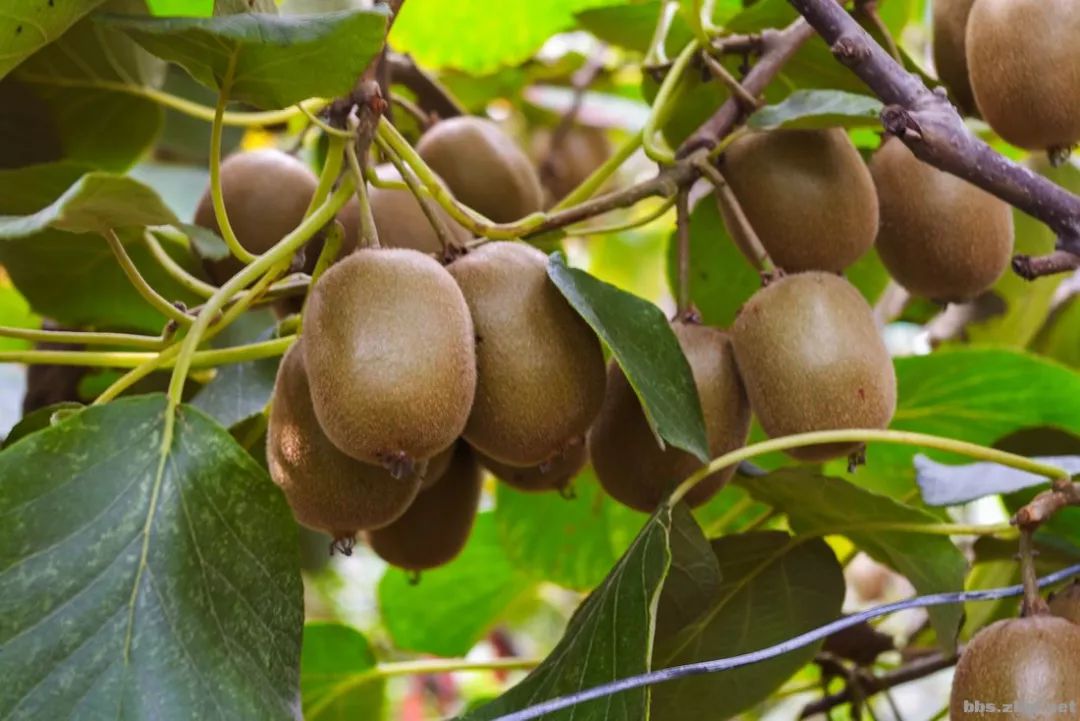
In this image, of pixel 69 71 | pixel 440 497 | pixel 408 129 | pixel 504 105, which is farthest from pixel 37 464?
pixel 504 105

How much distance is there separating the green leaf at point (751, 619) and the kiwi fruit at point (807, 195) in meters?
0.21

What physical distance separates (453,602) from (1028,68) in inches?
37.4

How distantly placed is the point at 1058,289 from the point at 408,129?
28.6 inches

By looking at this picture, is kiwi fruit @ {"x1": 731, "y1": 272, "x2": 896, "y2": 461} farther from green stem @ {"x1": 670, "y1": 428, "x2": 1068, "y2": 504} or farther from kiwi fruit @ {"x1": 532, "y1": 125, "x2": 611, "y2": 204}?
kiwi fruit @ {"x1": 532, "y1": 125, "x2": 611, "y2": 204}

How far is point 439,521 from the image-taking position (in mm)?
922

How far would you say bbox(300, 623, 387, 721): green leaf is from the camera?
1224 mm

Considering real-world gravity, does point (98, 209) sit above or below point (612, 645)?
above

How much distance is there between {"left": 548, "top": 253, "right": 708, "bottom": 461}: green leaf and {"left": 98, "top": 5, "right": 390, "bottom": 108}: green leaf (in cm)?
17

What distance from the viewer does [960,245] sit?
38.3 inches

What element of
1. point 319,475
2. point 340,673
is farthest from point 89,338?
point 340,673

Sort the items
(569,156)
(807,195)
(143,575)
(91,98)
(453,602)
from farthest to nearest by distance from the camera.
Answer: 1. (569,156)
2. (453,602)
3. (91,98)
4. (807,195)
5. (143,575)

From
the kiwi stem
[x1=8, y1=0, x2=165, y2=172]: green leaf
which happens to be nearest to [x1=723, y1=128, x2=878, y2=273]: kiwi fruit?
the kiwi stem

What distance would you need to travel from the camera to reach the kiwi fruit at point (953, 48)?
100 cm

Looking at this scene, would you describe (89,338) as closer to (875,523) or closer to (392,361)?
(392,361)
